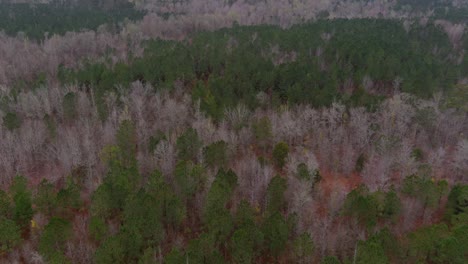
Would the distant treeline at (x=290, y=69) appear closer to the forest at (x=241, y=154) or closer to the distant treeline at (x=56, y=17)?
the forest at (x=241, y=154)

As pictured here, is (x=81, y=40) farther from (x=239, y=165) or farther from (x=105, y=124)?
(x=239, y=165)

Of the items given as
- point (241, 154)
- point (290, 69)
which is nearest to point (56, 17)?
point (290, 69)

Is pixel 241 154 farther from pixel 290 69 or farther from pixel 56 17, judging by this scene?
pixel 56 17

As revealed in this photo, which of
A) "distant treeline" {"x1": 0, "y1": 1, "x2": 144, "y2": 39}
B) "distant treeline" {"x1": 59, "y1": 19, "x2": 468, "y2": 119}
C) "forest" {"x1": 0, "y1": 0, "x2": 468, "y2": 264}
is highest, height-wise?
"distant treeline" {"x1": 0, "y1": 1, "x2": 144, "y2": 39}

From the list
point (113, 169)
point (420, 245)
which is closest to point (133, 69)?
point (113, 169)

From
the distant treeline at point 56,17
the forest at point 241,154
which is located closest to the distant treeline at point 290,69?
the forest at point 241,154

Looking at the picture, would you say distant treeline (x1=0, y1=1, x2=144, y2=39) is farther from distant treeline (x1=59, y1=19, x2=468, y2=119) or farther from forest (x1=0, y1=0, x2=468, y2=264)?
distant treeline (x1=59, y1=19, x2=468, y2=119)

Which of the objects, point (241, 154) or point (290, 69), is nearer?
point (241, 154)

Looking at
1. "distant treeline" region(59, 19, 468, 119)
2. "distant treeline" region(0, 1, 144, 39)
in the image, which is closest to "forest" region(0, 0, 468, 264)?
"distant treeline" region(59, 19, 468, 119)
